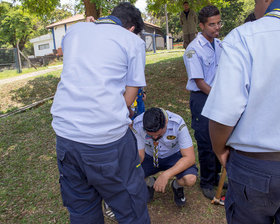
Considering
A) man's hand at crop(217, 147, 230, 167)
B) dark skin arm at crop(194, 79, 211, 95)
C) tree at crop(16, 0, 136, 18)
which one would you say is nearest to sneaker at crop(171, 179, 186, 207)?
dark skin arm at crop(194, 79, 211, 95)

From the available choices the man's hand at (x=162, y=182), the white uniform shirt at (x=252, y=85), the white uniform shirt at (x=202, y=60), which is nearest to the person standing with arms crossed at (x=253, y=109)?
the white uniform shirt at (x=252, y=85)

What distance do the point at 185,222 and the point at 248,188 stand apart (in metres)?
1.71

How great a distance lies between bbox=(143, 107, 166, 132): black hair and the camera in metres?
2.53

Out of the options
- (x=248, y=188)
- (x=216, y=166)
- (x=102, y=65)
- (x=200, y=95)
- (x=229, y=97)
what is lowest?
(x=216, y=166)

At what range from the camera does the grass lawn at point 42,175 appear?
2939 mm

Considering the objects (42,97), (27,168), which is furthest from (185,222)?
(42,97)

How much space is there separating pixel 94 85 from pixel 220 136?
0.76 m

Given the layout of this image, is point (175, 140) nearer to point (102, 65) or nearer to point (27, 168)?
point (102, 65)

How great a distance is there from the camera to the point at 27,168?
420cm

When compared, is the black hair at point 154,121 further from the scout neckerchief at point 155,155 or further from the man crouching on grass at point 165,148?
the scout neckerchief at point 155,155

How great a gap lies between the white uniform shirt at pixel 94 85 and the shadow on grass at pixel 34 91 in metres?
7.08

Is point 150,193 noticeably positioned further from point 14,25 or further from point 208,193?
point 14,25

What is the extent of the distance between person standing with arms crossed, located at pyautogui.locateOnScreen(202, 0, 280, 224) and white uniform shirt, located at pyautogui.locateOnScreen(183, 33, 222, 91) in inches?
57.4

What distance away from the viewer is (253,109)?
1.17 meters
